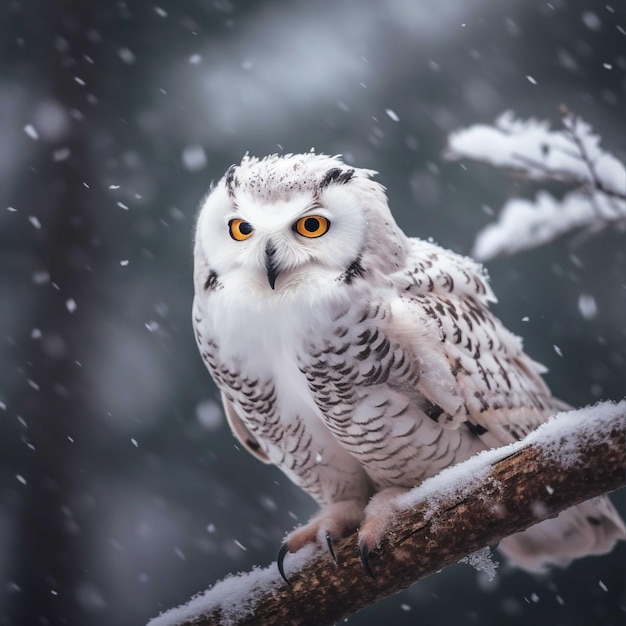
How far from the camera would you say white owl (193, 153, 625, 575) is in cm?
98

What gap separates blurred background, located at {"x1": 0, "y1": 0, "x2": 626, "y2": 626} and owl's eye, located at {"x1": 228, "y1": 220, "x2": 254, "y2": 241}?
2.68 ft

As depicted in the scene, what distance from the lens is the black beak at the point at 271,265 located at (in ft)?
3.19

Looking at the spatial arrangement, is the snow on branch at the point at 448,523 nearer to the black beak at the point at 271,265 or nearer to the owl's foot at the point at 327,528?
the owl's foot at the point at 327,528

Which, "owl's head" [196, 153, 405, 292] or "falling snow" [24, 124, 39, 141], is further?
"falling snow" [24, 124, 39, 141]

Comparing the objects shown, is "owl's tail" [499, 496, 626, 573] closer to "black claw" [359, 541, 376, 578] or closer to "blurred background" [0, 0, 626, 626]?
"black claw" [359, 541, 376, 578]

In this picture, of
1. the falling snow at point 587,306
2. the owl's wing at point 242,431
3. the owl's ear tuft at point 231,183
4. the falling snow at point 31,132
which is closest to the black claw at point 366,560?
the owl's wing at point 242,431

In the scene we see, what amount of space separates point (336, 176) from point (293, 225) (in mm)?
115

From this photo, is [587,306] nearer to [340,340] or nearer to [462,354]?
[462,354]

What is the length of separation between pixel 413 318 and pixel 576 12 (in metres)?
1.46

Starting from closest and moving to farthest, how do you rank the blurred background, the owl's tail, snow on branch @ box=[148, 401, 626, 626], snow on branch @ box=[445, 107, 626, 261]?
snow on branch @ box=[148, 401, 626, 626], snow on branch @ box=[445, 107, 626, 261], the owl's tail, the blurred background

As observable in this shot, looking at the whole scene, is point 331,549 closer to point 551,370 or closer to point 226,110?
point 551,370

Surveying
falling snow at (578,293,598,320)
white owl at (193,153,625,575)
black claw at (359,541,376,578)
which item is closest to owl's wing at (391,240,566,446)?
white owl at (193,153,625,575)

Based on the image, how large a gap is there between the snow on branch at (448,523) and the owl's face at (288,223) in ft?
1.22

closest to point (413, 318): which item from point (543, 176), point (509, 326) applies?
point (543, 176)
